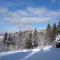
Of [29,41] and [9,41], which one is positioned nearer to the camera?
[9,41]

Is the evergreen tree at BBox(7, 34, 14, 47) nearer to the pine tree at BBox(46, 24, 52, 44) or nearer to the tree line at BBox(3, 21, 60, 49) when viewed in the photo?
the tree line at BBox(3, 21, 60, 49)

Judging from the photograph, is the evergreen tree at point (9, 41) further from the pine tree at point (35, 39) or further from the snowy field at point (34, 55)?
the pine tree at point (35, 39)

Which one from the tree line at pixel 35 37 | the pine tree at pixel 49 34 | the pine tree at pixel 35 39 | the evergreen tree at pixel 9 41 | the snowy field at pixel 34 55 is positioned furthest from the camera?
the pine tree at pixel 49 34

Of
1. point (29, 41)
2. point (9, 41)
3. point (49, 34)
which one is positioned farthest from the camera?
point (49, 34)

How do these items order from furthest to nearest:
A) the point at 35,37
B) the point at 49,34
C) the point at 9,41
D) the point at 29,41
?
the point at 49,34 < the point at 35,37 < the point at 29,41 < the point at 9,41

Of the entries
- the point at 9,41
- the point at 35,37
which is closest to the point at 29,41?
the point at 35,37

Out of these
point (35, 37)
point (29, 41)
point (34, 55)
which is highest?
point (35, 37)

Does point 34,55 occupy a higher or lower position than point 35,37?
lower

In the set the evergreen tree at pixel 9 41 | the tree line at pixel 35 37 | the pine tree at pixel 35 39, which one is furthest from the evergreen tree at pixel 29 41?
the evergreen tree at pixel 9 41

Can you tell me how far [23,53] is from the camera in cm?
388

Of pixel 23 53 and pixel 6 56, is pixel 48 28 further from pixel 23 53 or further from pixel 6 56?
pixel 6 56

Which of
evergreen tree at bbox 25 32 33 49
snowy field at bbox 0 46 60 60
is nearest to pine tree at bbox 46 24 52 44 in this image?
snowy field at bbox 0 46 60 60

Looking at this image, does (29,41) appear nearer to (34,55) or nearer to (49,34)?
(34,55)

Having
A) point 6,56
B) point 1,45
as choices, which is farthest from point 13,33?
point 6,56
